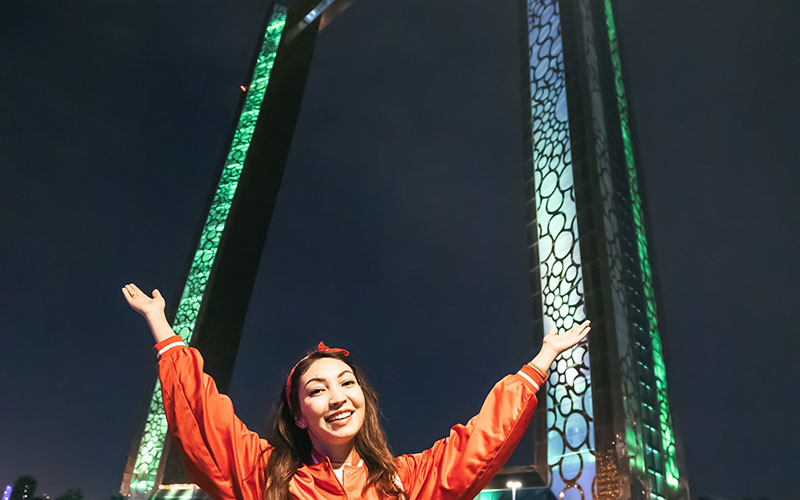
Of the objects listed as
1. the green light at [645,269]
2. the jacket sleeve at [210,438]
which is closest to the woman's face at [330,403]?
the jacket sleeve at [210,438]

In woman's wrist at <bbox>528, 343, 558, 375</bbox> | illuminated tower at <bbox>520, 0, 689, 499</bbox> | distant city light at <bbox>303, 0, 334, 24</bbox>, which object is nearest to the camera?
woman's wrist at <bbox>528, 343, 558, 375</bbox>

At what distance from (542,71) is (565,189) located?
53.1 inches

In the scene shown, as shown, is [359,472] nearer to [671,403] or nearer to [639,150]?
[671,403]

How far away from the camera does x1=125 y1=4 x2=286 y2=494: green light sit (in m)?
5.48

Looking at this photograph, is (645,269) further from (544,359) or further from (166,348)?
(166,348)

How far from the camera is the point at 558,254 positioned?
4.04 m

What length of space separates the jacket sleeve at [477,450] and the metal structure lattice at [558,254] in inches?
86.7

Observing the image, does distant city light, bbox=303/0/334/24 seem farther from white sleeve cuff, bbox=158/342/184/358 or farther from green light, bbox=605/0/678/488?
white sleeve cuff, bbox=158/342/184/358

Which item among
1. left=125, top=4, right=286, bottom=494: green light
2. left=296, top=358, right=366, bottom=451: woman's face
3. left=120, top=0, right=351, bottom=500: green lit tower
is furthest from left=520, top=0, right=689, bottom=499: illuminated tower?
left=125, top=4, right=286, bottom=494: green light

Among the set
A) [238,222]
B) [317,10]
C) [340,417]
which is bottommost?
[340,417]

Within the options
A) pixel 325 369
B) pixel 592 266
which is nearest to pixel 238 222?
pixel 592 266

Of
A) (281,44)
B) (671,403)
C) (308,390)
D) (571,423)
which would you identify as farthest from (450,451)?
(281,44)

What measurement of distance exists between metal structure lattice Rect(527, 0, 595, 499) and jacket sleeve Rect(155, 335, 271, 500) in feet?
8.12

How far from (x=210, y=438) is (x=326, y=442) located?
0.27 metres
